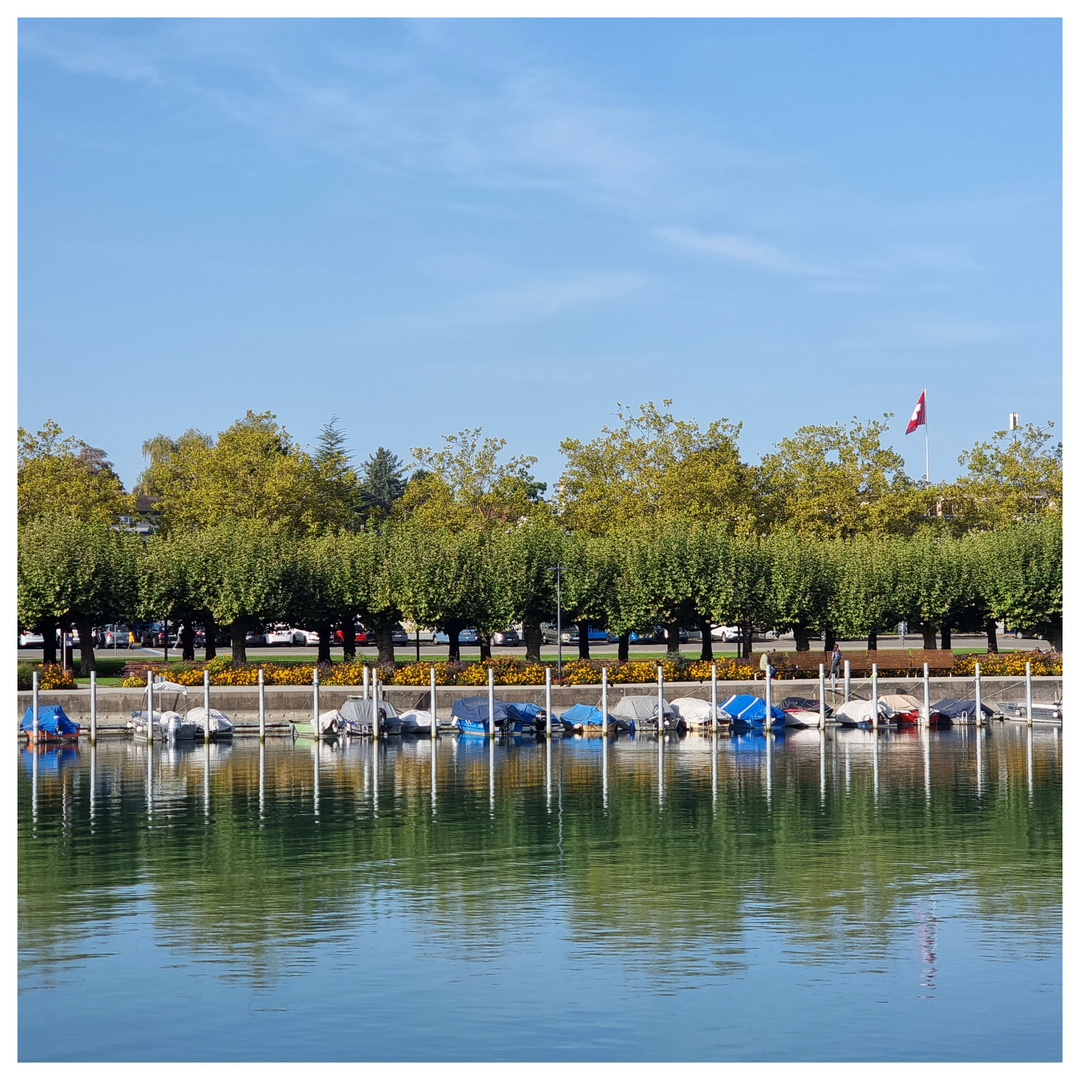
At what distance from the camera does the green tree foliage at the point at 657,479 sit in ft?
297

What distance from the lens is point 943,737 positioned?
2051 inches

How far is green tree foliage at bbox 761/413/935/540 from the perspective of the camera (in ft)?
302

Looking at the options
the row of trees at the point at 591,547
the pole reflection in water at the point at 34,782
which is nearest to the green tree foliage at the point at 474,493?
the row of trees at the point at 591,547

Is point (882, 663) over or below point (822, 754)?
over

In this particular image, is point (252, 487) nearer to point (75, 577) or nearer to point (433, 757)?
point (75, 577)

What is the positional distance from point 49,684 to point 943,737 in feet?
115

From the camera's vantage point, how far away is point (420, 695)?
2176 inches

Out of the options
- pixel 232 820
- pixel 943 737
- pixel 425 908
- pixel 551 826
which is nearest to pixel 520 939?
pixel 425 908

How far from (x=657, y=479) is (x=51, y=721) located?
48762 millimetres

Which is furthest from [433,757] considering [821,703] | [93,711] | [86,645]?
[86,645]

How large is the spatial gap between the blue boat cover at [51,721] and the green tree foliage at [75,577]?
16118 millimetres

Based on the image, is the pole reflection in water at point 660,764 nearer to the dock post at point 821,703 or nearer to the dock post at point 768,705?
the dock post at point 768,705

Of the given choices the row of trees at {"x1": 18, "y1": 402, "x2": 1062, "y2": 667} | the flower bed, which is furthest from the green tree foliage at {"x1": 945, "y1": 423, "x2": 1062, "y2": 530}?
the flower bed
